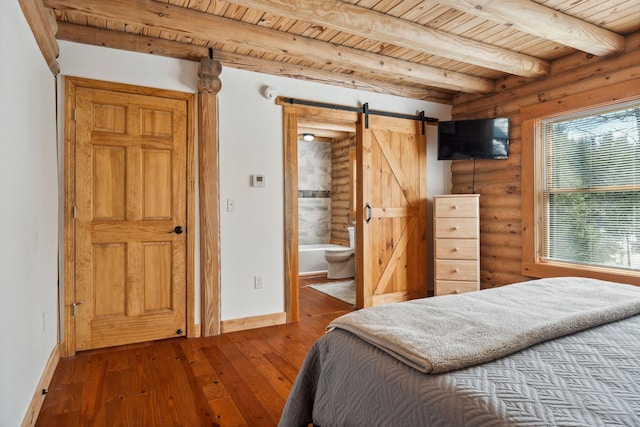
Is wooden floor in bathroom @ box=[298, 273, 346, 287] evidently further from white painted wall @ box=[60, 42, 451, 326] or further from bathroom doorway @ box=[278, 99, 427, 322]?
white painted wall @ box=[60, 42, 451, 326]

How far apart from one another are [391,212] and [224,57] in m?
2.36

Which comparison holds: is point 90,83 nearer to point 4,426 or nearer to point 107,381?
point 107,381

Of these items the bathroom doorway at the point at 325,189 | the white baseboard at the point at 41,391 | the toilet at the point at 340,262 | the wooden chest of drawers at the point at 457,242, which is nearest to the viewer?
the white baseboard at the point at 41,391

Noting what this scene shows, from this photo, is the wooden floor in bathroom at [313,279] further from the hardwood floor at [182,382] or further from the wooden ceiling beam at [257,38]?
A: the wooden ceiling beam at [257,38]

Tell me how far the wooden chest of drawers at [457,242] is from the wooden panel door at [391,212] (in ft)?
1.34

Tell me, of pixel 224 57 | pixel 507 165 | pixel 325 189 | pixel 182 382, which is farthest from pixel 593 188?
pixel 325 189

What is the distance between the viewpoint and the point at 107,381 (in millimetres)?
2428

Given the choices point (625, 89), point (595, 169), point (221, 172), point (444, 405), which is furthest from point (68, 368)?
point (625, 89)

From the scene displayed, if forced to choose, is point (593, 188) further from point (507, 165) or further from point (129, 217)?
point (129, 217)

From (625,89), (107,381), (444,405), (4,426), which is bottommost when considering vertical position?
(107,381)

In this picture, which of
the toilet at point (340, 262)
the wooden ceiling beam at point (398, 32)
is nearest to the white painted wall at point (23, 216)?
the wooden ceiling beam at point (398, 32)

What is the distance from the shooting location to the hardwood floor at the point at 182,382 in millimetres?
2010

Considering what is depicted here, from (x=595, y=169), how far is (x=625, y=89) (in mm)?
685

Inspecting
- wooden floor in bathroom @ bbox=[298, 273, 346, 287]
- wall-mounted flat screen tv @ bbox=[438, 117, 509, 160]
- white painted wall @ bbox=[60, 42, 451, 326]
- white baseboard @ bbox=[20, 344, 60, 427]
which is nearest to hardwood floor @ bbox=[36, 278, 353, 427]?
white baseboard @ bbox=[20, 344, 60, 427]
